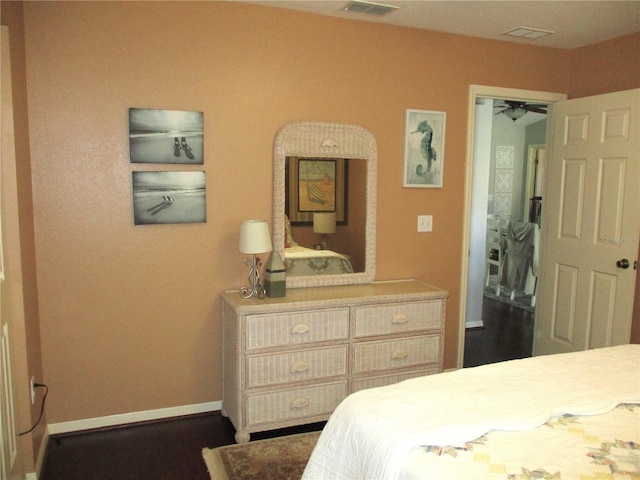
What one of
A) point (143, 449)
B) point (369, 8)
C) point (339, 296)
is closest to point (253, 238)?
point (339, 296)

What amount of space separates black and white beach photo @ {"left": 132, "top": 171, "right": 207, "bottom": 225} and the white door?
2593 millimetres

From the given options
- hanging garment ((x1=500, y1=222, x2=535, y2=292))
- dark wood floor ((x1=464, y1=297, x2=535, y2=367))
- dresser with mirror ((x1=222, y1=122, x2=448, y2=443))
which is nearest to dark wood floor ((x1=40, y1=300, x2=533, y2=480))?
dresser with mirror ((x1=222, y1=122, x2=448, y2=443))

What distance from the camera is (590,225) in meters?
3.46

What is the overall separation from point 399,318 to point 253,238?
1.01 metres

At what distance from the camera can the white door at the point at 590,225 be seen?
10.6ft

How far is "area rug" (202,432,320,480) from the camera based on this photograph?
7.91ft

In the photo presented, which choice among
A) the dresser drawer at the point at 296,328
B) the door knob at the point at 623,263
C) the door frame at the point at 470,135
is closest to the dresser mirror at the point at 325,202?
the dresser drawer at the point at 296,328

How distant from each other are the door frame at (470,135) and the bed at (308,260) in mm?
987

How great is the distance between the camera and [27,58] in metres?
2.53

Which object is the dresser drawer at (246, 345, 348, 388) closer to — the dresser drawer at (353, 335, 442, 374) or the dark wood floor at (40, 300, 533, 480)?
the dresser drawer at (353, 335, 442, 374)

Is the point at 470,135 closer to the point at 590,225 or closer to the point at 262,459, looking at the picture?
the point at 590,225

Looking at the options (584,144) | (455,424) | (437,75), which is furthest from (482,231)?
(455,424)

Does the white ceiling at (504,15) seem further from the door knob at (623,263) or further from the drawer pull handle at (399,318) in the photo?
the drawer pull handle at (399,318)

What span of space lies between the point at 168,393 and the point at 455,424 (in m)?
2.08
